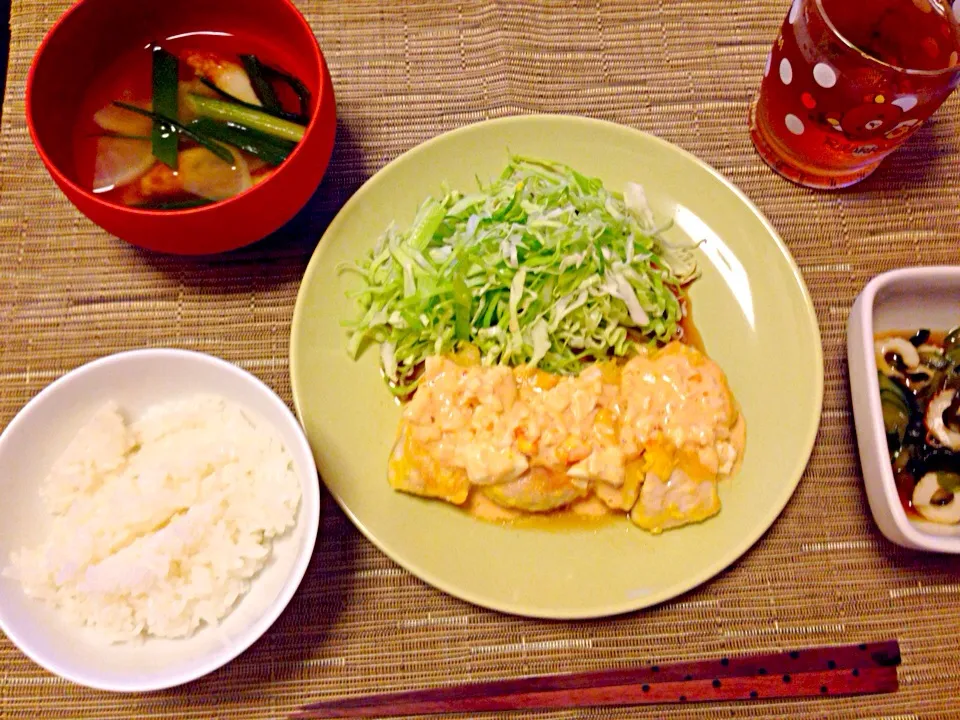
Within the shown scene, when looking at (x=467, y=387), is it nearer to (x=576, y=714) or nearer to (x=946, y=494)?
(x=576, y=714)

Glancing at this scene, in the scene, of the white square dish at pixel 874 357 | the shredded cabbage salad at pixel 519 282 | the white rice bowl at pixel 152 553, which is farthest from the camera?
the shredded cabbage salad at pixel 519 282

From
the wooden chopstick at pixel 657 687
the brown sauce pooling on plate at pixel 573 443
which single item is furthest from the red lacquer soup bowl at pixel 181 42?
the wooden chopstick at pixel 657 687

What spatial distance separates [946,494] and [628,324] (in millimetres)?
967

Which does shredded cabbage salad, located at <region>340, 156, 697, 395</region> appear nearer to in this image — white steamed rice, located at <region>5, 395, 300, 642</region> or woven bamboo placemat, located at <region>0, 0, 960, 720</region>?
woven bamboo placemat, located at <region>0, 0, 960, 720</region>

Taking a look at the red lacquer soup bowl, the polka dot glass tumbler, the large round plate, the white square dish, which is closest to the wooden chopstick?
the large round plate

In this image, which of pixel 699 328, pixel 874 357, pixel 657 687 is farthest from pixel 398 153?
pixel 657 687

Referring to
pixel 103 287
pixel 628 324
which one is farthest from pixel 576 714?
pixel 103 287

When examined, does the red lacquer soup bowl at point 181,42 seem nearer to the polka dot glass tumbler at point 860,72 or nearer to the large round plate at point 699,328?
the large round plate at point 699,328

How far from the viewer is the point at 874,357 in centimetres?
196

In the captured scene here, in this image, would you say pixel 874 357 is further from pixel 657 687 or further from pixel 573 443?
pixel 657 687

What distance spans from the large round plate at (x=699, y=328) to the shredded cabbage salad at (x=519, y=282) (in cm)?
8

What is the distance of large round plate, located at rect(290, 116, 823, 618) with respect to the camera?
6.03ft

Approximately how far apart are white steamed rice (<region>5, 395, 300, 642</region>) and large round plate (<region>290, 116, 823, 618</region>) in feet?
0.66

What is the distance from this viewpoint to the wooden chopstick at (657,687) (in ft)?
6.04
